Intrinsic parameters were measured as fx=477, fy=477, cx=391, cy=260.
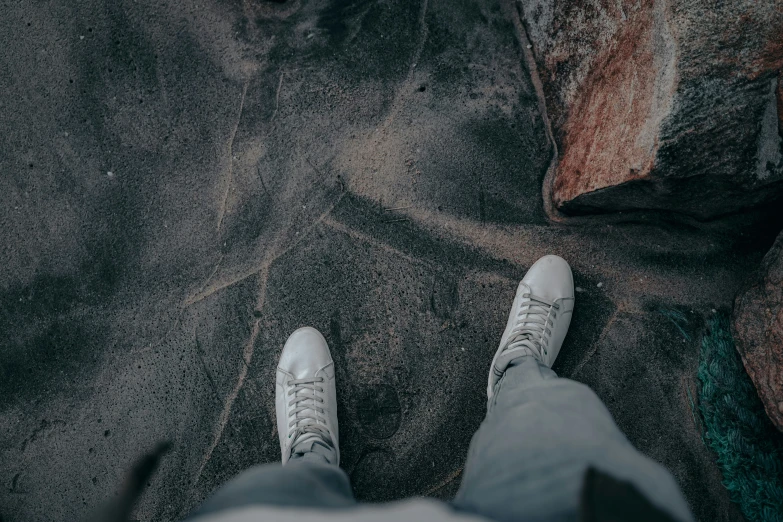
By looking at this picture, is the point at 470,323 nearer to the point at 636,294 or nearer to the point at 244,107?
the point at 636,294

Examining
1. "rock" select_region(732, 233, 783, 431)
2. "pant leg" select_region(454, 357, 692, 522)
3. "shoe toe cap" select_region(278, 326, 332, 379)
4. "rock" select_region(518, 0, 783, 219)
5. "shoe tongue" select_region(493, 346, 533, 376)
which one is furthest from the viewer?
"shoe toe cap" select_region(278, 326, 332, 379)

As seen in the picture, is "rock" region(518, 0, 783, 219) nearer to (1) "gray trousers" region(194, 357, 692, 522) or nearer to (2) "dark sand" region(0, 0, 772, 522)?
(2) "dark sand" region(0, 0, 772, 522)

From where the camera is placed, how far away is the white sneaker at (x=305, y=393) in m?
2.16

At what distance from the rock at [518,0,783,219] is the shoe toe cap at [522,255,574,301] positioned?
27cm

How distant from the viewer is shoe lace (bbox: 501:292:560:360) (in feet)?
Result: 7.11

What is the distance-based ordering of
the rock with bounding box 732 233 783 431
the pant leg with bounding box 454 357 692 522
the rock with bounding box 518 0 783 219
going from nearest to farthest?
the pant leg with bounding box 454 357 692 522, the rock with bounding box 518 0 783 219, the rock with bounding box 732 233 783 431

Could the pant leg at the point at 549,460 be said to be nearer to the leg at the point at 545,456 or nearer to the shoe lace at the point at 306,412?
the leg at the point at 545,456

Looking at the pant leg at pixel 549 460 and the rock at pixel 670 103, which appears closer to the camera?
the pant leg at pixel 549 460

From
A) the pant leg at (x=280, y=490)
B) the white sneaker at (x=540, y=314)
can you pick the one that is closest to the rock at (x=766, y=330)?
the white sneaker at (x=540, y=314)

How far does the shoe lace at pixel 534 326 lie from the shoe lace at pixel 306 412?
89cm

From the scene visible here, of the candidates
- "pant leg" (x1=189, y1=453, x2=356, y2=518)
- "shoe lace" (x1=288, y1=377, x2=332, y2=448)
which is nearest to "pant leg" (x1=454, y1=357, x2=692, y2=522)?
"pant leg" (x1=189, y1=453, x2=356, y2=518)

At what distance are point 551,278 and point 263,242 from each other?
1372 mm

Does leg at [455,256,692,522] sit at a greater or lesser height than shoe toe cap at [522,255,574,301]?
greater

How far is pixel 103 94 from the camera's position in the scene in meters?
2.37
